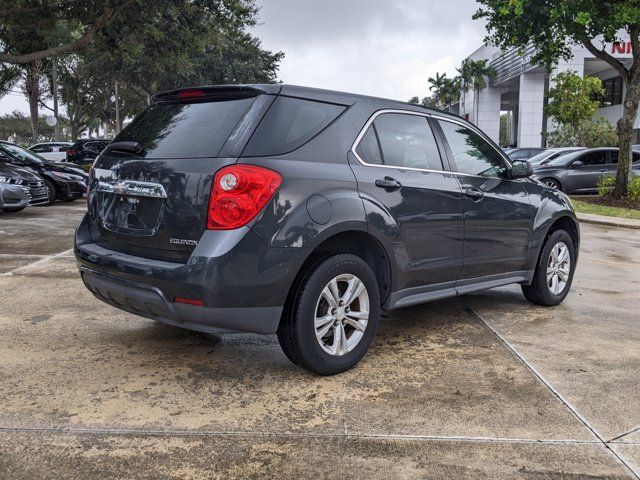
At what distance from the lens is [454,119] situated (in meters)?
5.08

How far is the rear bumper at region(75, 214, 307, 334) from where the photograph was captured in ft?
11.3

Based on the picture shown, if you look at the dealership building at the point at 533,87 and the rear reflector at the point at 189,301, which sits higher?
the dealership building at the point at 533,87

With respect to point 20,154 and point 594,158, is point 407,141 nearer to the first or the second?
point 20,154

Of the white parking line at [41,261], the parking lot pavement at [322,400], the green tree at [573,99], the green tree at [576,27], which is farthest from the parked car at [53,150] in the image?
the green tree at [573,99]

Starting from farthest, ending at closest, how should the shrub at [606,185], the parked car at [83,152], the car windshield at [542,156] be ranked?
the parked car at [83,152]
the car windshield at [542,156]
the shrub at [606,185]

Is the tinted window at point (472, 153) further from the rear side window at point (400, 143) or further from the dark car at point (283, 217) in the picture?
the rear side window at point (400, 143)

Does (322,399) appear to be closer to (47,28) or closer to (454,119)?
(454,119)

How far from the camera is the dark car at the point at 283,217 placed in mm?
3514

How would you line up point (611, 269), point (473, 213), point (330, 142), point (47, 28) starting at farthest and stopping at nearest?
point (47, 28)
point (611, 269)
point (473, 213)
point (330, 142)

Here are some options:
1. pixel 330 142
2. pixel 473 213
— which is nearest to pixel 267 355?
pixel 330 142

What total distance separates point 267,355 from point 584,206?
46.8 ft

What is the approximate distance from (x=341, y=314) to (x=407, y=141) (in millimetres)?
1412

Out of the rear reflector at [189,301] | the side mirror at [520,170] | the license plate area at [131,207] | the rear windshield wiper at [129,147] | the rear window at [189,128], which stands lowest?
the rear reflector at [189,301]

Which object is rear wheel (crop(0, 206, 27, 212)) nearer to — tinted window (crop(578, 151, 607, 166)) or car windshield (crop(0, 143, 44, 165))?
car windshield (crop(0, 143, 44, 165))
